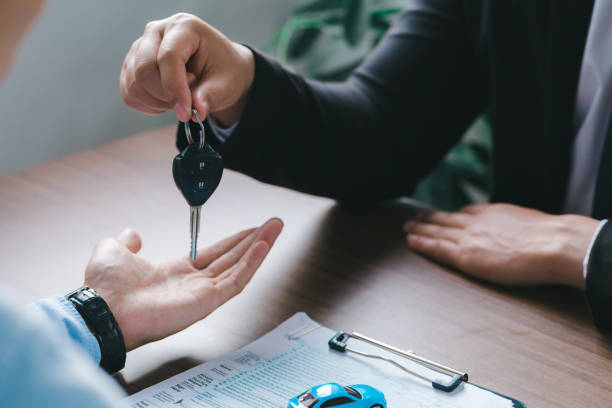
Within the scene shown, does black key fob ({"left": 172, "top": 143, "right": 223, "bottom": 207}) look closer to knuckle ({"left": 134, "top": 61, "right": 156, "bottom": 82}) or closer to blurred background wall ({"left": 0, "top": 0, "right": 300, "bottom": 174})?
knuckle ({"left": 134, "top": 61, "right": 156, "bottom": 82})

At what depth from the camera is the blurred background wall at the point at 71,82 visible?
1.44 meters

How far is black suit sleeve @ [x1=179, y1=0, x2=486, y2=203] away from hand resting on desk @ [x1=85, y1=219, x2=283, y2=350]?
16 cm

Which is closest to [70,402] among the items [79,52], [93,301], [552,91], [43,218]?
[93,301]

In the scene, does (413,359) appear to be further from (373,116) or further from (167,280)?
(373,116)

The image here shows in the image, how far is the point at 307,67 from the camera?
6.22 ft

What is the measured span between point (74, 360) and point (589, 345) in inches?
24.7

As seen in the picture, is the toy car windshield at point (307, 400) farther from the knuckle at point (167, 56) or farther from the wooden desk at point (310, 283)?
the knuckle at point (167, 56)

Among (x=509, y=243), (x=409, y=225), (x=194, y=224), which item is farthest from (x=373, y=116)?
(x=194, y=224)

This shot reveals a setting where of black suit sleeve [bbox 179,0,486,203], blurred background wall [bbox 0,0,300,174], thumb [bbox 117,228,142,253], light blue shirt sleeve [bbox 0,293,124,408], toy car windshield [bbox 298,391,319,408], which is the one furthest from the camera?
blurred background wall [bbox 0,0,300,174]

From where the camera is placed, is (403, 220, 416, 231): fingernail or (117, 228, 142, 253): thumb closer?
(117, 228, 142, 253): thumb

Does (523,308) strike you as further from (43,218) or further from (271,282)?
(43,218)

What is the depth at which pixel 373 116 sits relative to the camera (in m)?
1.10

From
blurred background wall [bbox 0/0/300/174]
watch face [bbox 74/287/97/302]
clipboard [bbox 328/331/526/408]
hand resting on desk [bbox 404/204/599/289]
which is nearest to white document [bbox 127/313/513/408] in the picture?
clipboard [bbox 328/331/526/408]

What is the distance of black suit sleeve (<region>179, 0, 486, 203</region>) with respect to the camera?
3.01 feet
